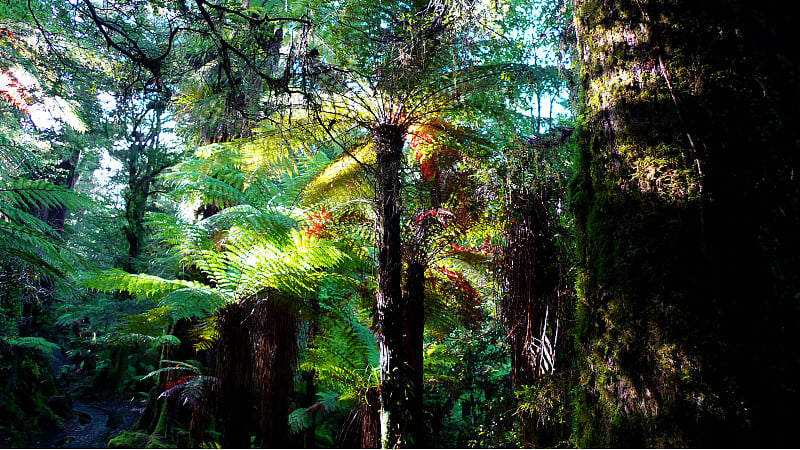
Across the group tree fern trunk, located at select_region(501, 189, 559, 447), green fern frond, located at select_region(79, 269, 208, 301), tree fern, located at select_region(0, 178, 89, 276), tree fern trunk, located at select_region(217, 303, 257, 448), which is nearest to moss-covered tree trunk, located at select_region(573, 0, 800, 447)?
tree fern trunk, located at select_region(501, 189, 559, 447)

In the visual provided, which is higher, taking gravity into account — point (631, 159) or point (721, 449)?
point (631, 159)

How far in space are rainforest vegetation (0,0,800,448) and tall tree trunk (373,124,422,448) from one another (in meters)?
0.02

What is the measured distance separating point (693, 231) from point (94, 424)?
38.4 ft

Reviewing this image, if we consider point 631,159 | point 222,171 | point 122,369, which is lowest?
point 122,369

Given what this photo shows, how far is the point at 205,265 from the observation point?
3639 mm

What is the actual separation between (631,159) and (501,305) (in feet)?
6.44

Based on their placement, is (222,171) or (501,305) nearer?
(501,305)

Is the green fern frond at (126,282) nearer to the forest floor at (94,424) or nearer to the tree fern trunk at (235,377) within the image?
the tree fern trunk at (235,377)

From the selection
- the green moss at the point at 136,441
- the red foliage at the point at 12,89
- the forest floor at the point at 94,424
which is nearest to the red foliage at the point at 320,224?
the green moss at the point at 136,441

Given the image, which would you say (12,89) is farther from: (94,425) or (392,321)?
(94,425)

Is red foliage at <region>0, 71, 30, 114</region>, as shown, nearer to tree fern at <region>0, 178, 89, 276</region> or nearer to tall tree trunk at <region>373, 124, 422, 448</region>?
tree fern at <region>0, 178, 89, 276</region>

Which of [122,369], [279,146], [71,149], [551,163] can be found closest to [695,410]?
[551,163]

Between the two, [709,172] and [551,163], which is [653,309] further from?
[551,163]

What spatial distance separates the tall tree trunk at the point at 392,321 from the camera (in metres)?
2.92
